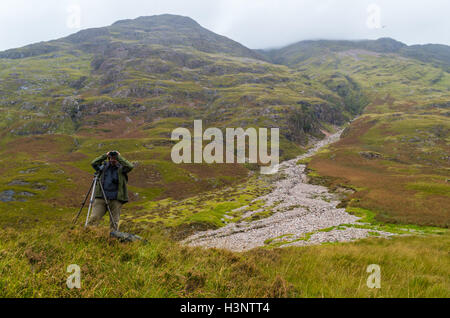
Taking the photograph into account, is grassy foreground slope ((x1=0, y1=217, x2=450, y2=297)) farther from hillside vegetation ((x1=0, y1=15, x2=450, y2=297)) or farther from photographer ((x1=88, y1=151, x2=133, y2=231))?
photographer ((x1=88, y1=151, x2=133, y2=231))

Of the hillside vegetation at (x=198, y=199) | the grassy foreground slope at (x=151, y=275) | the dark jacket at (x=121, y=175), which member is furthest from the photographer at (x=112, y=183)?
the grassy foreground slope at (x=151, y=275)

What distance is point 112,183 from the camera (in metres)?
11.4

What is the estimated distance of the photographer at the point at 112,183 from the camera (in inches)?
442

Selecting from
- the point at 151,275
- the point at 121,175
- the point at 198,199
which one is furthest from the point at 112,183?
the point at 198,199

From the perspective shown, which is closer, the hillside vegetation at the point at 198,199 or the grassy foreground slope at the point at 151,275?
A: the grassy foreground slope at the point at 151,275

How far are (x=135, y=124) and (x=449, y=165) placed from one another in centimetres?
17583

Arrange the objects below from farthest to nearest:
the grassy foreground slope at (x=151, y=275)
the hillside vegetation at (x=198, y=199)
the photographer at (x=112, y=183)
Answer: the photographer at (x=112, y=183)
the hillside vegetation at (x=198, y=199)
the grassy foreground slope at (x=151, y=275)

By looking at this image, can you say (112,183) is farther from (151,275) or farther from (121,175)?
(151,275)

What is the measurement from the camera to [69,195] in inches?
2638

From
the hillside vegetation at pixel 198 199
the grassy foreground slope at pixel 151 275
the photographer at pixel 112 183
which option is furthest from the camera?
the photographer at pixel 112 183

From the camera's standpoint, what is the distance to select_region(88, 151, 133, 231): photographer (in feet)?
36.8

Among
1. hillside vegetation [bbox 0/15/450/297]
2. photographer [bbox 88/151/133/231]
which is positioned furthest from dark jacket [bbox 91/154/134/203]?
hillside vegetation [bbox 0/15/450/297]

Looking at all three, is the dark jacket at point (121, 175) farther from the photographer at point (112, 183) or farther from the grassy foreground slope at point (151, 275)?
the grassy foreground slope at point (151, 275)

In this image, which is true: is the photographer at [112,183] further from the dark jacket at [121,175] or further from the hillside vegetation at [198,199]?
the hillside vegetation at [198,199]
